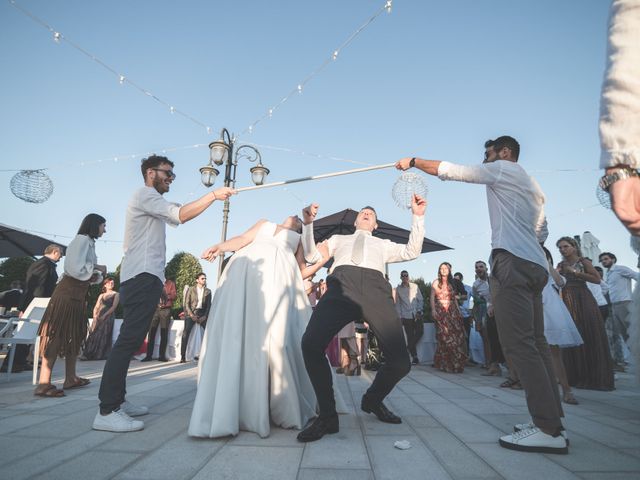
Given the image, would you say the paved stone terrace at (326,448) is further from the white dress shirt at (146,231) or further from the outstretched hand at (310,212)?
the outstretched hand at (310,212)

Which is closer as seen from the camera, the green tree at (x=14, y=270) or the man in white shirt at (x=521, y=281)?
the man in white shirt at (x=521, y=281)

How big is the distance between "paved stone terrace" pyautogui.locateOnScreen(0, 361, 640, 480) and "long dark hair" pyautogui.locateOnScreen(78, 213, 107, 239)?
177 cm

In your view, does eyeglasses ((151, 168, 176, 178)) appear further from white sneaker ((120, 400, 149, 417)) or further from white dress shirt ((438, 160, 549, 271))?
white dress shirt ((438, 160, 549, 271))

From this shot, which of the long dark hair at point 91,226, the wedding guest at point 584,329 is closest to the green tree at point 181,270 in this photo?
the long dark hair at point 91,226

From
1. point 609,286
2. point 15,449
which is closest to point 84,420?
point 15,449

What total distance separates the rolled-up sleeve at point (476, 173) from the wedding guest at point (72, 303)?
12.7ft

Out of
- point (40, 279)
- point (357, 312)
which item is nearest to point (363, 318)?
point (357, 312)

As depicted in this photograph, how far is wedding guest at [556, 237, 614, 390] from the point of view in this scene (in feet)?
15.2

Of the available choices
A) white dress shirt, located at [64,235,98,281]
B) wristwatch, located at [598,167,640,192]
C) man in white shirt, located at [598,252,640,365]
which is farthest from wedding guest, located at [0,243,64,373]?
man in white shirt, located at [598,252,640,365]

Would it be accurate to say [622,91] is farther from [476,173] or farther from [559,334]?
[559,334]

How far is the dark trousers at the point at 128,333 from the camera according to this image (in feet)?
8.28

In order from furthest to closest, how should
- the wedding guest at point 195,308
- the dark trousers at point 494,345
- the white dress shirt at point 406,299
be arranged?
the wedding guest at point 195,308 → the white dress shirt at point 406,299 → the dark trousers at point 494,345

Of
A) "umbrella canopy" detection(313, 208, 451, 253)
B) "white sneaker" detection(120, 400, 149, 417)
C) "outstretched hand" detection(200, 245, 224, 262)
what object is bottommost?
"white sneaker" detection(120, 400, 149, 417)

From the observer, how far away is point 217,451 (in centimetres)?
200
